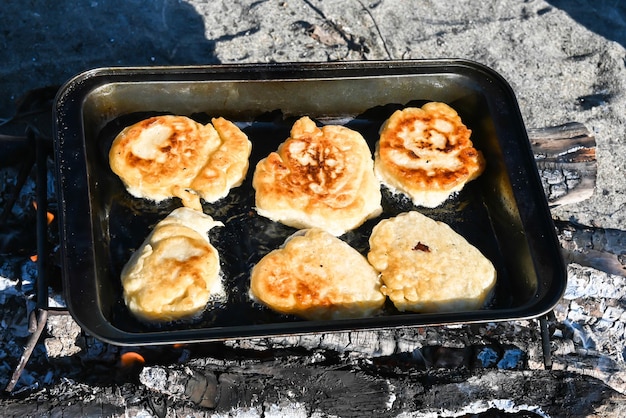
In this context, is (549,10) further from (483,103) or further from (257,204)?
(257,204)

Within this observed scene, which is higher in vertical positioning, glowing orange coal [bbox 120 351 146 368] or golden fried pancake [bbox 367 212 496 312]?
golden fried pancake [bbox 367 212 496 312]

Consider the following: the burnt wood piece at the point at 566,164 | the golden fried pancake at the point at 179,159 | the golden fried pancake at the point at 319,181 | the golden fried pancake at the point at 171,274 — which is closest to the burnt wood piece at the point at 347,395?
the golden fried pancake at the point at 171,274

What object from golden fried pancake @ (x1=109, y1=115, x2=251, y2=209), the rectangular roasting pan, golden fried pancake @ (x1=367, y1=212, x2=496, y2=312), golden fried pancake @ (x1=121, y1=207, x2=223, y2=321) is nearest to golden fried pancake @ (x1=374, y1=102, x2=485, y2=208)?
the rectangular roasting pan

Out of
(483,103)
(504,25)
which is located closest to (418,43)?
(504,25)

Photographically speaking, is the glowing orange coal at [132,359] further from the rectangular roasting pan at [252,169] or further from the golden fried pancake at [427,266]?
the golden fried pancake at [427,266]

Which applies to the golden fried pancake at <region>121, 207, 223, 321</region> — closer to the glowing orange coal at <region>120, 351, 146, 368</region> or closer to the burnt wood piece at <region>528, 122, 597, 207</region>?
the glowing orange coal at <region>120, 351, 146, 368</region>

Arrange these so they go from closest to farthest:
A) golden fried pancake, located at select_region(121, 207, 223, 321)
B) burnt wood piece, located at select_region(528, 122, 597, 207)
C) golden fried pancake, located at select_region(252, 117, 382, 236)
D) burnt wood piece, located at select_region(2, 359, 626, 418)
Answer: burnt wood piece, located at select_region(2, 359, 626, 418)
golden fried pancake, located at select_region(121, 207, 223, 321)
golden fried pancake, located at select_region(252, 117, 382, 236)
burnt wood piece, located at select_region(528, 122, 597, 207)

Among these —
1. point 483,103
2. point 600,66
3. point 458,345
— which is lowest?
point 458,345
